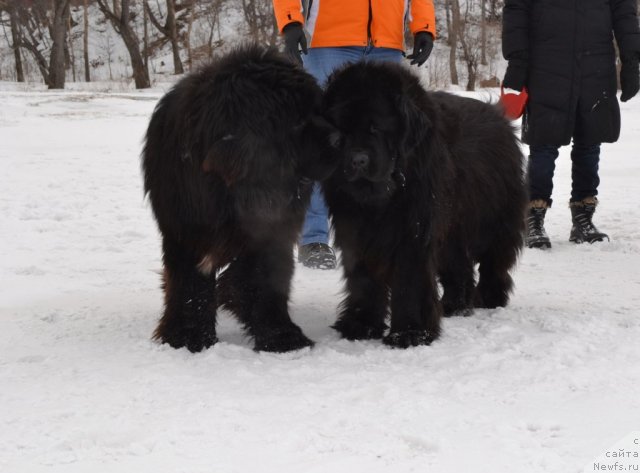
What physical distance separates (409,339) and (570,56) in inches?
132

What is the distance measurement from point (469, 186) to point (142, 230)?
325 cm

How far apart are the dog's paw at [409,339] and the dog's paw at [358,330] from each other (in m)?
0.16

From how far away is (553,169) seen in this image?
18.8 ft

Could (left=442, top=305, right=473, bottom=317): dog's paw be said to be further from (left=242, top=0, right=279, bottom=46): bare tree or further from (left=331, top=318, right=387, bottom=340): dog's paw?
(left=242, top=0, right=279, bottom=46): bare tree

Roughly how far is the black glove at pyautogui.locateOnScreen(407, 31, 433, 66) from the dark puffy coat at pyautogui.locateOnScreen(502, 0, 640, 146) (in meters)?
1.34

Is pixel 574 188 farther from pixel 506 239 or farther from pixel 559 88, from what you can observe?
pixel 506 239

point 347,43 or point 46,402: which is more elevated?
point 347,43

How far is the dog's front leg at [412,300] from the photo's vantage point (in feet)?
10.2

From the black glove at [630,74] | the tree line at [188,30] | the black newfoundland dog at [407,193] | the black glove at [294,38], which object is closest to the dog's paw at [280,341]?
the black newfoundland dog at [407,193]

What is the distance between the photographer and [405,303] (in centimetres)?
313

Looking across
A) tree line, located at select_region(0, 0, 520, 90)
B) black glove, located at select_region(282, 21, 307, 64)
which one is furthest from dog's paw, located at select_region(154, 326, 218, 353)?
tree line, located at select_region(0, 0, 520, 90)

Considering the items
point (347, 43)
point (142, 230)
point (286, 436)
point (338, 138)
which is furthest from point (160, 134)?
point (142, 230)

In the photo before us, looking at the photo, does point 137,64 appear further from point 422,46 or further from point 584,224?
point 422,46

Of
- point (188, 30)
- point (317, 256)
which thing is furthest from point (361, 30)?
point (188, 30)
